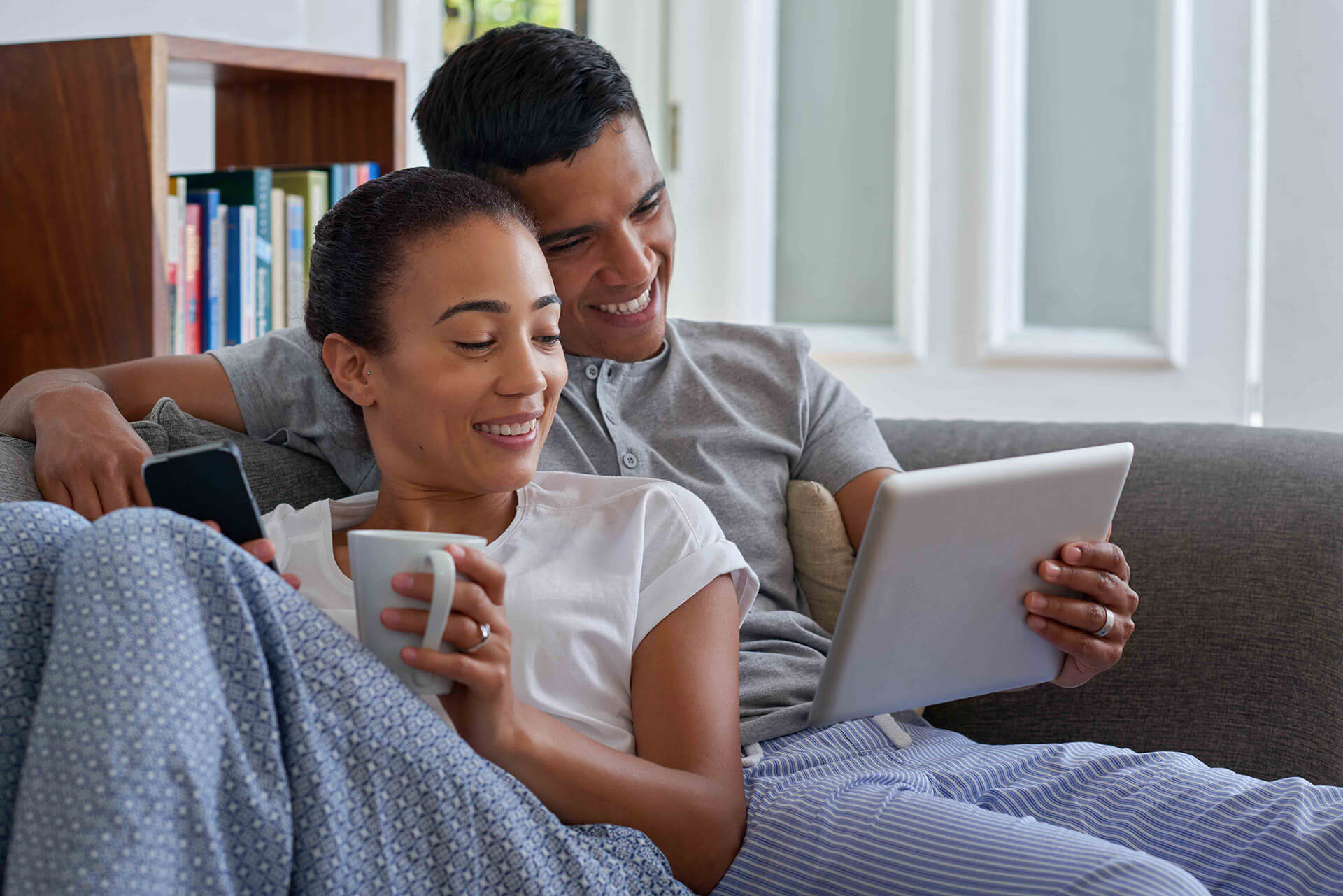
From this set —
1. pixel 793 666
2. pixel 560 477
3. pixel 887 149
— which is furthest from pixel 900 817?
pixel 887 149

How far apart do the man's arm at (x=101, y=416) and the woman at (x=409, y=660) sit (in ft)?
0.53

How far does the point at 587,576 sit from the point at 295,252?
127 centimetres

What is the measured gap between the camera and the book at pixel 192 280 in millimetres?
1973

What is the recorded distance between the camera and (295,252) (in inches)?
83.0

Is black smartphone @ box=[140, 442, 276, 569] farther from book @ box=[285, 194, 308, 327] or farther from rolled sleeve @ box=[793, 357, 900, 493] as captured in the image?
book @ box=[285, 194, 308, 327]

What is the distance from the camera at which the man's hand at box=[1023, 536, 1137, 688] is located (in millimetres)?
1138

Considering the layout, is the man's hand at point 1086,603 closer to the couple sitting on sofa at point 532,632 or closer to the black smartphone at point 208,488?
the couple sitting on sofa at point 532,632

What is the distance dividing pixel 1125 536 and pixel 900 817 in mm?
659

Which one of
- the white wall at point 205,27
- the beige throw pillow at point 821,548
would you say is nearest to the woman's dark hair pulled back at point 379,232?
the beige throw pillow at point 821,548

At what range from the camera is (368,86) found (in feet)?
7.22

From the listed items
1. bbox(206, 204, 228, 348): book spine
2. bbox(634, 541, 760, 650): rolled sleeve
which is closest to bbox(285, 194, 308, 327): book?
bbox(206, 204, 228, 348): book spine

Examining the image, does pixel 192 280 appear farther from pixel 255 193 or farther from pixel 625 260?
pixel 625 260

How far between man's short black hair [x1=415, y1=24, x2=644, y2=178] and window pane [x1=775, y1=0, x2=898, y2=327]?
63.5 inches

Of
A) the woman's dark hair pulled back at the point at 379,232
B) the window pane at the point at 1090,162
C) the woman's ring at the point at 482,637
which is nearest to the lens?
the woman's ring at the point at 482,637
